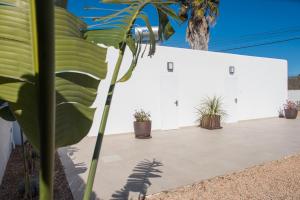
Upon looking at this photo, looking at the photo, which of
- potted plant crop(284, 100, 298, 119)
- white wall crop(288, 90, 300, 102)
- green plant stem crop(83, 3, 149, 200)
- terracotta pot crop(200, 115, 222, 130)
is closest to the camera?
green plant stem crop(83, 3, 149, 200)

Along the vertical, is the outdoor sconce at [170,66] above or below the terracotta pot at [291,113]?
above

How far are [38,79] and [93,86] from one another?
395 millimetres

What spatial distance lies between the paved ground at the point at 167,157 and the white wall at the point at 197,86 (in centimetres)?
108

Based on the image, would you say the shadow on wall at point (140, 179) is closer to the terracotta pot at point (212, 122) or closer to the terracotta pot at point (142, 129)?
the terracotta pot at point (142, 129)

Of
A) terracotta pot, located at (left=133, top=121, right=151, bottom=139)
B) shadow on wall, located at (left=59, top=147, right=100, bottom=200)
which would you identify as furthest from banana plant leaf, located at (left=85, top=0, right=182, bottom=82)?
terracotta pot, located at (left=133, top=121, right=151, bottom=139)

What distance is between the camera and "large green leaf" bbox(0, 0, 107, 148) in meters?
0.86

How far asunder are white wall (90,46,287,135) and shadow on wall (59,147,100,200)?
2.12m

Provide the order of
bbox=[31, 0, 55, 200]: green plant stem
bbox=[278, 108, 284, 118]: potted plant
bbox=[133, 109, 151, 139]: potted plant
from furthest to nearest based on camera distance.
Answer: bbox=[278, 108, 284, 118]: potted plant < bbox=[133, 109, 151, 139]: potted plant < bbox=[31, 0, 55, 200]: green plant stem

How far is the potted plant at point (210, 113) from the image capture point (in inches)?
374

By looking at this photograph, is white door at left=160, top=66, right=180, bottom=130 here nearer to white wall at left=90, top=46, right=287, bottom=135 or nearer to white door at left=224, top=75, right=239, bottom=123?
white wall at left=90, top=46, right=287, bottom=135

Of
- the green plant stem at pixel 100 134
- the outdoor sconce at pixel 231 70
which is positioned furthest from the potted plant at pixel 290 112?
the green plant stem at pixel 100 134

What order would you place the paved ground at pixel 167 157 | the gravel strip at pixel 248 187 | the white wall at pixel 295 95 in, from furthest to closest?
the white wall at pixel 295 95
the paved ground at pixel 167 157
the gravel strip at pixel 248 187

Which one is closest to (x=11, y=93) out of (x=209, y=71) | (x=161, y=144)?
(x=161, y=144)

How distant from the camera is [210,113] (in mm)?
9664
